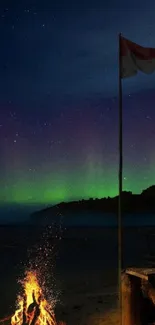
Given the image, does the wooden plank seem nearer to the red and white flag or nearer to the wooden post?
the wooden post

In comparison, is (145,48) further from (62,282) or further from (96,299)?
(62,282)

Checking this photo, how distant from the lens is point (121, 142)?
39.3ft

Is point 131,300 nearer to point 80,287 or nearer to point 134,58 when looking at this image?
point 134,58

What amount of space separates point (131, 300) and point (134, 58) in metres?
6.52

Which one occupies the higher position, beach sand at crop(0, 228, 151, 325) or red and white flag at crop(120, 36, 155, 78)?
red and white flag at crop(120, 36, 155, 78)

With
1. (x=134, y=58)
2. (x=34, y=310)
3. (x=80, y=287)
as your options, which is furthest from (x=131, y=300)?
(x=80, y=287)

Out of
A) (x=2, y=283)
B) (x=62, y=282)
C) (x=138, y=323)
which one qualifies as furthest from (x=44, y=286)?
(x=138, y=323)

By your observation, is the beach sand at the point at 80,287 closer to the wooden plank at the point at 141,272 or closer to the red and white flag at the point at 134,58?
the wooden plank at the point at 141,272

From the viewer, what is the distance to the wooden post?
11.4 metres

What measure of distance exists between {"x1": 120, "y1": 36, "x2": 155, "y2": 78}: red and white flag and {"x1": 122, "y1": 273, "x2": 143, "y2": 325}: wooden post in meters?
5.49

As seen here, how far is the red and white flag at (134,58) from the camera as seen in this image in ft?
42.2

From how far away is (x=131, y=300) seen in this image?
1145 centimetres

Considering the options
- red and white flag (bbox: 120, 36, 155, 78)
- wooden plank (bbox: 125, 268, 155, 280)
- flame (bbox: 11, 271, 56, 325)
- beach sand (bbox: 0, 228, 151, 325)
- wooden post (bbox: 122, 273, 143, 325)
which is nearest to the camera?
wooden plank (bbox: 125, 268, 155, 280)

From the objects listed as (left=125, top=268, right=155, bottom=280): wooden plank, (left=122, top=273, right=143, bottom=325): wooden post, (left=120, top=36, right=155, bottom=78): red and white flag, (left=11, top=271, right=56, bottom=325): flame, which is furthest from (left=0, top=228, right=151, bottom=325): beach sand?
(left=120, top=36, right=155, bottom=78): red and white flag
